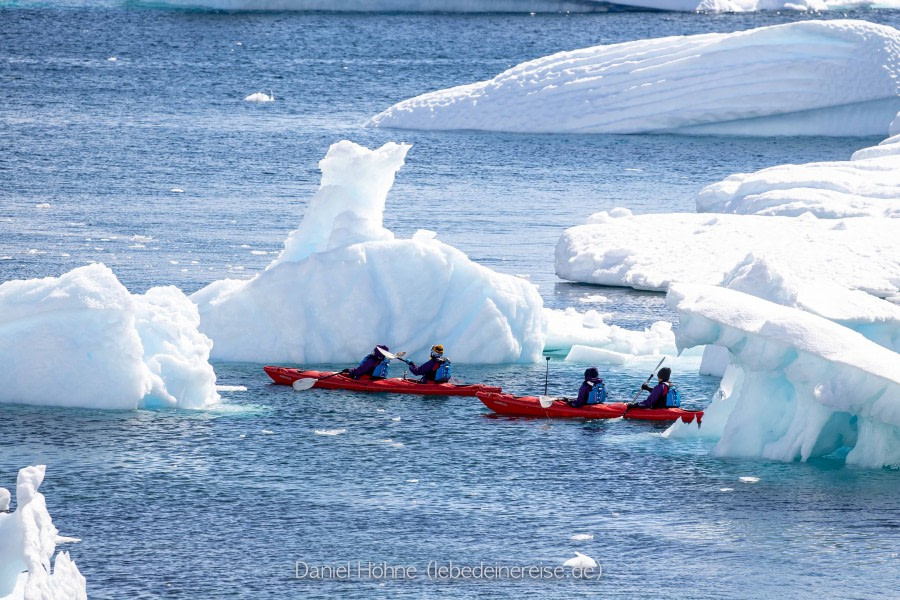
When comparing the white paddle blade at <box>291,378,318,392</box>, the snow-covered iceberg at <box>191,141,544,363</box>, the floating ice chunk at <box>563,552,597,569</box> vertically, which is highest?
the snow-covered iceberg at <box>191,141,544,363</box>

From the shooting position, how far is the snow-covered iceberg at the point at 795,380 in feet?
66.7

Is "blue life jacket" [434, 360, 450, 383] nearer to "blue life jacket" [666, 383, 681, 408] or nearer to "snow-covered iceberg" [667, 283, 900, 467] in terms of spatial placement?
"blue life jacket" [666, 383, 681, 408]

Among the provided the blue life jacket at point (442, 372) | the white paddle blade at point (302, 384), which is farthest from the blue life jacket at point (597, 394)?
the white paddle blade at point (302, 384)

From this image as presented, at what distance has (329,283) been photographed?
28422 millimetres

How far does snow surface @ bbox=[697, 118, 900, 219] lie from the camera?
37281 millimetres

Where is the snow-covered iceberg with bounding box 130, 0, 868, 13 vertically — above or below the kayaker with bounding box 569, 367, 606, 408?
above

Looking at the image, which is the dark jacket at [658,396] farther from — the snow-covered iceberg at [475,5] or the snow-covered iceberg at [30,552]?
the snow-covered iceberg at [475,5]

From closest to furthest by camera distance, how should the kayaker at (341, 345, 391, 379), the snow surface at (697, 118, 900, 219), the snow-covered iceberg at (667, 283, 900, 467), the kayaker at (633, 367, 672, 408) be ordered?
1. the snow-covered iceberg at (667, 283, 900, 467)
2. the kayaker at (633, 367, 672, 408)
3. the kayaker at (341, 345, 391, 379)
4. the snow surface at (697, 118, 900, 219)

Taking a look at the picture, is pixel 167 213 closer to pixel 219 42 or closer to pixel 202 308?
pixel 202 308

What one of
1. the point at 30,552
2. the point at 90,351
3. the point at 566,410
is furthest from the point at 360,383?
the point at 30,552

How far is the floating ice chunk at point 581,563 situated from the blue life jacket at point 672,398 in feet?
22.2

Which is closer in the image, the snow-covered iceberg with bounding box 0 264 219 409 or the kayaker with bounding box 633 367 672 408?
the snow-covered iceberg with bounding box 0 264 219 409

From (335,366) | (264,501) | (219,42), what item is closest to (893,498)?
(264,501)

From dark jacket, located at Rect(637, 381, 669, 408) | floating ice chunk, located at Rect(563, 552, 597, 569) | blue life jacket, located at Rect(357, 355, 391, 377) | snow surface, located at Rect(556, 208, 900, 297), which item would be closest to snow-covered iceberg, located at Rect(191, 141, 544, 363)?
blue life jacket, located at Rect(357, 355, 391, 377)
